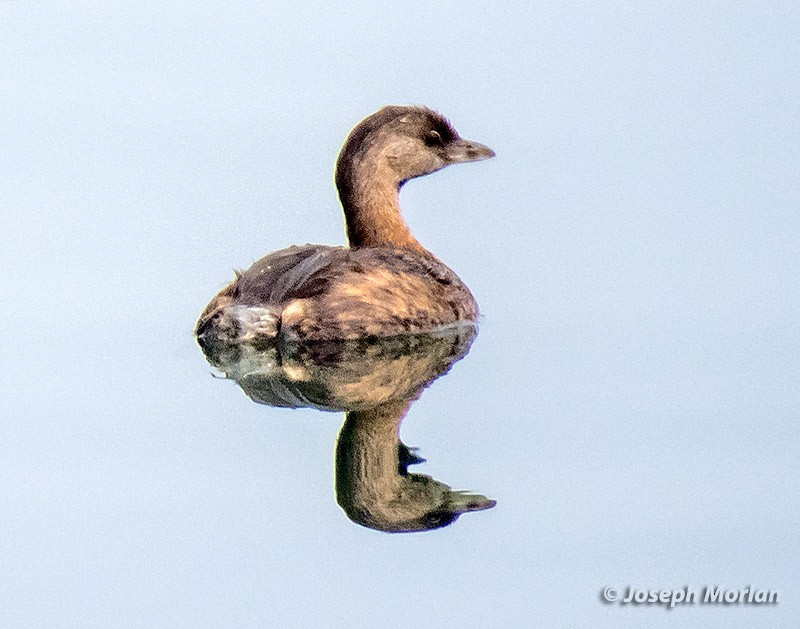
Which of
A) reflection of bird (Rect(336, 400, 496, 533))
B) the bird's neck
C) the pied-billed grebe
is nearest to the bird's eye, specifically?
the pied-billed grebe

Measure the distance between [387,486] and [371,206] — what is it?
4.25 m

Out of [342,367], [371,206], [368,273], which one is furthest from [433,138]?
[342,367]

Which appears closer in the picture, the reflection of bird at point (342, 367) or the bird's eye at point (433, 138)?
the reflection of bird at point (342, 367)

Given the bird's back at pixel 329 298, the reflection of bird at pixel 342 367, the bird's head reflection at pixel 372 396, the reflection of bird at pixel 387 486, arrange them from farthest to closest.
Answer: the bird's back at pixel 329 298 → the reflection of bird at pixel 342 367 → the bird's head reflection at pixel 372 396 → the reflection of bird at pixel 387 486

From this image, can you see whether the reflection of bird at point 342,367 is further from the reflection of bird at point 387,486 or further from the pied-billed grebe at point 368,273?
the reflection of bird at point 387,486

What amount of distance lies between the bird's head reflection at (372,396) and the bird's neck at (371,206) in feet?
2.93

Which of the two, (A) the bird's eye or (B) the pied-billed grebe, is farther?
(A) the bird's eye

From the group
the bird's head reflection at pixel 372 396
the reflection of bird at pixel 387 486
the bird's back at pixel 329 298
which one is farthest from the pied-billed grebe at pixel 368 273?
the reflection of bird at pixel 387 486

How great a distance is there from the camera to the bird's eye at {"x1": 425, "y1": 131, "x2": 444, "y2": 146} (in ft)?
50.5

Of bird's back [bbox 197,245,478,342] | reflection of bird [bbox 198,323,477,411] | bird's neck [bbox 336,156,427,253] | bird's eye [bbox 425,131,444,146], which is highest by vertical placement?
bird's eye [bbox 425,131,444,146]

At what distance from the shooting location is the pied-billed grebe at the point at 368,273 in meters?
13.6

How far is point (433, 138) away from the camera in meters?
15.4

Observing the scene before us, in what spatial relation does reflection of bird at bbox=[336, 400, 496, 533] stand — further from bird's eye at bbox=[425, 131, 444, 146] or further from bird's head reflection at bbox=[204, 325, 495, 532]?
bird's eye at bbox=[425, 131, 444, 146]

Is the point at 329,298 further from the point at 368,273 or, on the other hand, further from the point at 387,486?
the point at 387,486
